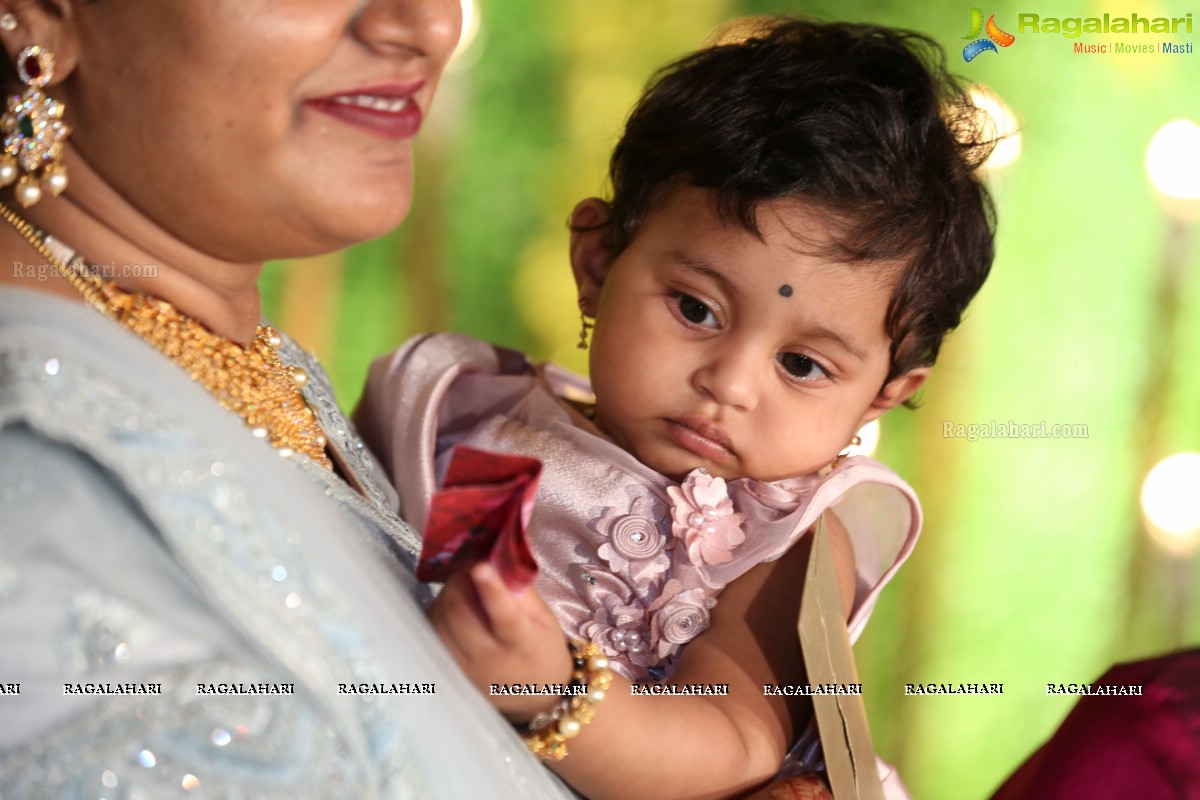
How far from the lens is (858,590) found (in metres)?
1.61

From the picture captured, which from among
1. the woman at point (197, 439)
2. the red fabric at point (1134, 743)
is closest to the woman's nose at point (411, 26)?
the woman at point (197, 439)

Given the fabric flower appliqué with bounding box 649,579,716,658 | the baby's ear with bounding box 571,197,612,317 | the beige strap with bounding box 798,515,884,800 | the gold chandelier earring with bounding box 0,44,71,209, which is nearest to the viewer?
the gold chandelier earring with bounding box 0,44,71,209

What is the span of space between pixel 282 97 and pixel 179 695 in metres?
0.48

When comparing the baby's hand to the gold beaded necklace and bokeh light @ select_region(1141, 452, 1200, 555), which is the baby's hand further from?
bokeh light @ select_region(1141, 452, 1200, 555)

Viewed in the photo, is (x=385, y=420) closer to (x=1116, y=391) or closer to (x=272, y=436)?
(x=272, y=436)

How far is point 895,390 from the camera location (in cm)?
171

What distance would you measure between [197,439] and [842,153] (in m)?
0.98

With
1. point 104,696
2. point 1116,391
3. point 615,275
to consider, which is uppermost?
point 104,696

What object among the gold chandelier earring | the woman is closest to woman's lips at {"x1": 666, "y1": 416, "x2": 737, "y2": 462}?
the woman

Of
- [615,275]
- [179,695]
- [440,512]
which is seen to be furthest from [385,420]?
[179,695]

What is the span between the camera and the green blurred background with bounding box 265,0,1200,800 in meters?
2.33

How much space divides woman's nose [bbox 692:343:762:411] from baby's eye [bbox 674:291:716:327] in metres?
0.05

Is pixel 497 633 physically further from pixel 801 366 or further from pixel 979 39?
pixel 979 39

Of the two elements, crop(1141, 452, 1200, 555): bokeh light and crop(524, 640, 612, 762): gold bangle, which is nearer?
crop(524, 640, 612, 762): gold bangle
